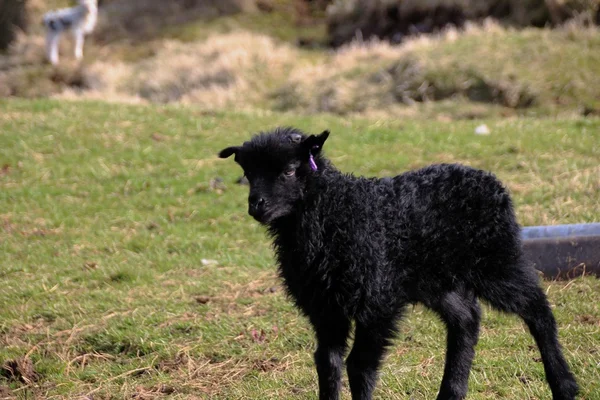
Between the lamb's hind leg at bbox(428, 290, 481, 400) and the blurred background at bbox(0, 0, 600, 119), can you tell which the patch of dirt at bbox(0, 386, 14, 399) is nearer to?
the lamb's hind leg at bbox(428, 290, 481, 400)

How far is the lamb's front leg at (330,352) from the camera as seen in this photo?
16.7ft

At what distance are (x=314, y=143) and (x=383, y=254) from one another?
82 centimetres

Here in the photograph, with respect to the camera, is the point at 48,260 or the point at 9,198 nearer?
the point at 48,260

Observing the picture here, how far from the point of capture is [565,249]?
23.5 feet

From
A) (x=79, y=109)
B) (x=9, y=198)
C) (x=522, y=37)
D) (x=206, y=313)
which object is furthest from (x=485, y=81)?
(x=206, y=313)

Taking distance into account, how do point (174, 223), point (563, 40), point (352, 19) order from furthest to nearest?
point (352, 19) < point (563, 40) < point (174, 223)

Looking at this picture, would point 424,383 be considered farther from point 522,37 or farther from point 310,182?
point 522,37

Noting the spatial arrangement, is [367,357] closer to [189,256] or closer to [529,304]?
[529,304]

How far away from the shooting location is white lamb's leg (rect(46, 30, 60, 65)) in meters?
23.5

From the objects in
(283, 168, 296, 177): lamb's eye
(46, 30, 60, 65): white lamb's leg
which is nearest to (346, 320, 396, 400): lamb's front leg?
(283, 168, 296, 177): lamb's eye

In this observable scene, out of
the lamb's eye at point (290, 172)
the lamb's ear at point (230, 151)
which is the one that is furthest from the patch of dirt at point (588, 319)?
the lamb's ear at point (230, 151)

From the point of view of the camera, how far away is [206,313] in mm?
7328

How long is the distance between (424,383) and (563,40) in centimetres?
1367

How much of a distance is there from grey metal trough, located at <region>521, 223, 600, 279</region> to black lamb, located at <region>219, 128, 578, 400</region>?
179 centimetres
